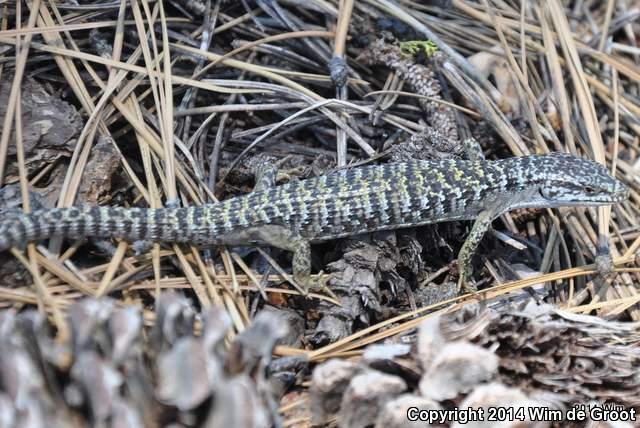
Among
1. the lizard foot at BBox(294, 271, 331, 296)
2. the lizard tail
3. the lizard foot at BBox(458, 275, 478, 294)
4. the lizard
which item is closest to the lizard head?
the lizard

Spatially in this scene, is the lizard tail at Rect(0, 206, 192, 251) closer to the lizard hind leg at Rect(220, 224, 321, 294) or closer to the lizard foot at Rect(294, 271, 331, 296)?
the lizard hind leg at Rect(220, 224, 321, 294)

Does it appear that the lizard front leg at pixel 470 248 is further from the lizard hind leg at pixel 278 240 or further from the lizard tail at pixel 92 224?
the lizard tail at pixel 92 224

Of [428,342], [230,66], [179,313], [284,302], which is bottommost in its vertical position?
[284,302]

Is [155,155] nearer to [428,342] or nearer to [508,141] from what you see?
[428,342]

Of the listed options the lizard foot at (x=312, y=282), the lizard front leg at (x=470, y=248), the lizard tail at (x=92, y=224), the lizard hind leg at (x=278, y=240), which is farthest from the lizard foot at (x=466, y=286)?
the lizard tail at (x=92, y=224)

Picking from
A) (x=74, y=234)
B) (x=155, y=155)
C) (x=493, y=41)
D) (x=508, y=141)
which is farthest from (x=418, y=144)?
(x=74, y=234)

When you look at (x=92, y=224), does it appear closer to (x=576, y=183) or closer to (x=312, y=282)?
(x=312, y=282)
